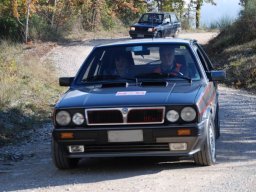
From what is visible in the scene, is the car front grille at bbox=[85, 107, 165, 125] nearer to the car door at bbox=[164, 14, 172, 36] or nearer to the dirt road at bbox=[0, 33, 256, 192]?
the dirt road at bbox=[0, 33, 256, 192]

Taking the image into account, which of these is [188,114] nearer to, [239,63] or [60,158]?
[60,158]

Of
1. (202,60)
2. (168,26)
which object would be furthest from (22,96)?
(168,26)

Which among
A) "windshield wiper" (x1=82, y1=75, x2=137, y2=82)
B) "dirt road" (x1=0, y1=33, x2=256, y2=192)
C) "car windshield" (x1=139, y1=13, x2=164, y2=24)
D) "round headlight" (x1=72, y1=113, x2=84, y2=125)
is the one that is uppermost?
"windshield wiper" (x1=82, y1=75, x2=137, y2=82)

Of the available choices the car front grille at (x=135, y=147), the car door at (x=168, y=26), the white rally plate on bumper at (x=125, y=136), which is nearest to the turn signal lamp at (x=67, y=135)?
the car front grille at (x=135, y=147)

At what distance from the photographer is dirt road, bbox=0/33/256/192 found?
660 centimetres

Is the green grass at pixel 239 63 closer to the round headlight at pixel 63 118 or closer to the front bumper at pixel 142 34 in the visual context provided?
the front bumper at pixel 142 34

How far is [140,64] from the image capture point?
8.39 m

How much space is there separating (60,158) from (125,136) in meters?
0.92

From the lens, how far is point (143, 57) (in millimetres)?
8641

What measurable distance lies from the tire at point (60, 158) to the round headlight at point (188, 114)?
4.83 ft

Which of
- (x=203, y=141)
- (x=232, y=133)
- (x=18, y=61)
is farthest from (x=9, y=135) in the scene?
(x=18, y=61)

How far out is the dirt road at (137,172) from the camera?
6602 mm

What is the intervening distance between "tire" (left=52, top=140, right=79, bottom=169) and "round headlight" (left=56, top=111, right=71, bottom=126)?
0.25 m

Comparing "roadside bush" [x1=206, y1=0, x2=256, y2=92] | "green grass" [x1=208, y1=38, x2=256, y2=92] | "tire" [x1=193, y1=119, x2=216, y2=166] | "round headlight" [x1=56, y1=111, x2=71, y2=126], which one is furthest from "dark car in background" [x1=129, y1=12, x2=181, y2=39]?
"round headlight" [x1=56, y1=111, x2=71, y2=126]
